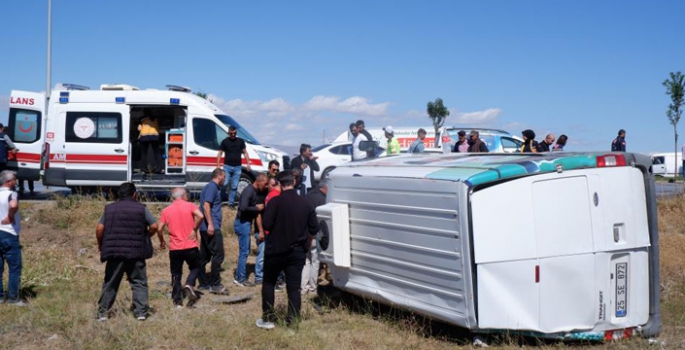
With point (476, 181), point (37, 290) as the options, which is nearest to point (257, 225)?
point (37, 290)

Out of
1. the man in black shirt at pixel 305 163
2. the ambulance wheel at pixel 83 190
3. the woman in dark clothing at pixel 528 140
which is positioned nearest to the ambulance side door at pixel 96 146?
the ambulance wheel at pixel 83 190

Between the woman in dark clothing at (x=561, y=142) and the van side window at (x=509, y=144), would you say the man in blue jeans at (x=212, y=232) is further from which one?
the van side window at (x=509, y=144)

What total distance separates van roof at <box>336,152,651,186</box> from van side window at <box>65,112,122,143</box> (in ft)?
31.1

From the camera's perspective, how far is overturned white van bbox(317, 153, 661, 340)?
6949mm

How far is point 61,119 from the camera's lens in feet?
54.1

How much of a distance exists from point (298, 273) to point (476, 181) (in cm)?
245

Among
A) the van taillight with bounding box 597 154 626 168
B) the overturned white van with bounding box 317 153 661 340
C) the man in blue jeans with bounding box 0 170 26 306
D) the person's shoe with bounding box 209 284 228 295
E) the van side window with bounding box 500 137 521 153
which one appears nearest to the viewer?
the overturned white van with bounding box 317 153 661 340

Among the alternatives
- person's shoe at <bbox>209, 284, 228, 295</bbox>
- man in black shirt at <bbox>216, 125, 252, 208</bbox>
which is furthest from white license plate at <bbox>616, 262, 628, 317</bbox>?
man in black shirt at <bbox>216, 125, 252, 208</bbox>

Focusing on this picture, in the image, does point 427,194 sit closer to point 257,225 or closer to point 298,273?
point 298,273

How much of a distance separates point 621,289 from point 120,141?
12143 millimetres

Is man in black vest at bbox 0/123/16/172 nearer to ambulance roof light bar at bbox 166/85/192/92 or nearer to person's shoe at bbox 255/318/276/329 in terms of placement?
ambulance roof light bar at bbox 166/85/192/92

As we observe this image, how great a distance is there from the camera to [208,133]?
53.7 ft

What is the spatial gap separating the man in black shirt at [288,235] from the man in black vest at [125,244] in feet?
5.17

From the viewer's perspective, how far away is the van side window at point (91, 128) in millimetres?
16438
